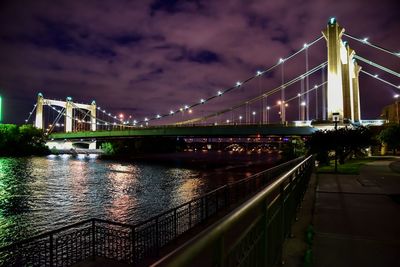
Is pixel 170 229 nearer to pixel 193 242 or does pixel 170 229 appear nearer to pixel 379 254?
pixel 379 254

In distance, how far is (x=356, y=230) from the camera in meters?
5.87

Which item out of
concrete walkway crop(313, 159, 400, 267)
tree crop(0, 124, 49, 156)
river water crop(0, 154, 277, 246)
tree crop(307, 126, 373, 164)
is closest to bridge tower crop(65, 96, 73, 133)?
tree crop(0, 124, 49, 156)

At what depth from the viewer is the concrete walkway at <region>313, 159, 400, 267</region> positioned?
4.45m

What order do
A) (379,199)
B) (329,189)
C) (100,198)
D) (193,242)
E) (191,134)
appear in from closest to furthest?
(193,242) → (379,199) → (329,189) → (100,198) → (191,134)

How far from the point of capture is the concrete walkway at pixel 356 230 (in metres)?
4.45

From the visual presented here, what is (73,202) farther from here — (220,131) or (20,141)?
(20,141)

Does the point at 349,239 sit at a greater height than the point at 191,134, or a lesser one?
lesser

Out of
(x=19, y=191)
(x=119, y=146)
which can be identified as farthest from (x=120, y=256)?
(x=119, y=146)

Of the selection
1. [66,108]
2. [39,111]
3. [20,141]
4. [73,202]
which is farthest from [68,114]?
[73,202]

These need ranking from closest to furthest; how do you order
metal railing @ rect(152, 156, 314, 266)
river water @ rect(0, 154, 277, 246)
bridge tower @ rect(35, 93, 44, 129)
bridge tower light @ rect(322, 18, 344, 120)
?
metal railing @ rect(152, 156, 314, 266) → river water @ rect(0, 154, 277, 246) → bridge tower light @ rect(322, 18, 344, 120) → bridge tower @ rect(35, 93, 44, 129)

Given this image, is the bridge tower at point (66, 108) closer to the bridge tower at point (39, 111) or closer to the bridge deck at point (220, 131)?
the bridge tower at point (39, 111)

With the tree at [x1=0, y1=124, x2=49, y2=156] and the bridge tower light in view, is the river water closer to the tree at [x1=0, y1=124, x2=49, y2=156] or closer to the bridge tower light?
the bridge tower light

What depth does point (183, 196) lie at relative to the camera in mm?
22531

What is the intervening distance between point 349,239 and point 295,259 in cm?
157
